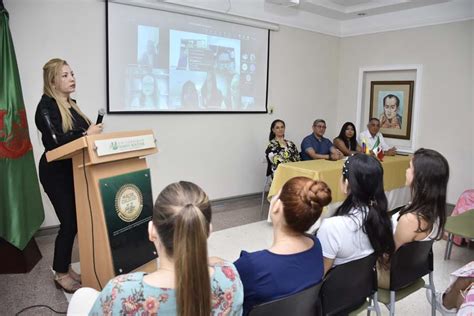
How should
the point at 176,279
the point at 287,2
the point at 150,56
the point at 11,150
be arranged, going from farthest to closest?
the point at 287,2 → the point at 150,56 → the point at 11,150 → the point at 176,279

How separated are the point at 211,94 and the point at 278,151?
106 centimetres

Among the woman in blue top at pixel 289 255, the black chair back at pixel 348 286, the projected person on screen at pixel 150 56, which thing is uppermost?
the projected person on screen at pixel 150 56

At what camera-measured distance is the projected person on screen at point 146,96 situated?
4.12 m

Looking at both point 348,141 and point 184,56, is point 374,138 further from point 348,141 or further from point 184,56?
point 184,56

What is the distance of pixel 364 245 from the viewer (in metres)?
1.75

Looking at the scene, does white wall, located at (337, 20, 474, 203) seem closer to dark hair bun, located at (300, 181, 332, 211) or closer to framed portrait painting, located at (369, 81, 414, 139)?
framed portrait painting, located at (369, 81, 414, 139)

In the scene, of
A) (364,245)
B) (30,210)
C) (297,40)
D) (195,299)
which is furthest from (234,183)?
(195,299)

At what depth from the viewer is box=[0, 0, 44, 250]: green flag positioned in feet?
9.20

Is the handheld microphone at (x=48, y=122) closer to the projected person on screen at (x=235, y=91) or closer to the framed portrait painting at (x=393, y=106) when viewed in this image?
the projected person on screen at (x=235, y=91)

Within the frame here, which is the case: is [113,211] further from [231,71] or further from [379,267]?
[231,71]

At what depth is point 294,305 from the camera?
4.38 ft

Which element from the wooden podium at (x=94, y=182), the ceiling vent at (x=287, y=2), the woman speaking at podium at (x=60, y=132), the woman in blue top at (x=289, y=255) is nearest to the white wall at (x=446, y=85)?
the ceiling vent at (x=287, y=2)

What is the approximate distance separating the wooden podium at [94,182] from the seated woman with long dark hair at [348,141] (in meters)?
3.36

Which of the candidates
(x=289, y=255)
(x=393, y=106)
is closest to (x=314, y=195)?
(x=289, y=255)
